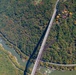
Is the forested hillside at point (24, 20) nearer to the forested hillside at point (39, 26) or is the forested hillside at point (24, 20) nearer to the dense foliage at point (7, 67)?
the forested hillside at point (39, 26)

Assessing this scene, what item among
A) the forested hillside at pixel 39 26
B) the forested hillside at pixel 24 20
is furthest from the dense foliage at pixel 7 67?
the forested hillside at pixel 24 20

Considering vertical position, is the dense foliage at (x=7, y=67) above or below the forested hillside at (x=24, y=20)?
below

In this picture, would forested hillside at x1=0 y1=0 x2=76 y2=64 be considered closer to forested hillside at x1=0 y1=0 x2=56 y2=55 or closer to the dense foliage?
forested hillside at x1=0 y1=0 x2=56 y2=55

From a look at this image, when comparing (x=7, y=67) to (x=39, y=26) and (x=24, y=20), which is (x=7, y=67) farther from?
(x=39, y=26)

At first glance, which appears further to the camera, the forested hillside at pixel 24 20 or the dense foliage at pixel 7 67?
the dense foliage at pixel 7 67

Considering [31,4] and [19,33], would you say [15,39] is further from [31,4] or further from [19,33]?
[31,4]

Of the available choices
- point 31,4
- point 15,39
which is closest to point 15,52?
point 15,39

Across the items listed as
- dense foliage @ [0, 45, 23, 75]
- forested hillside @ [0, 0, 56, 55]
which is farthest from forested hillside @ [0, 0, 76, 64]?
dense foliage @ [0, 45, 23, 75]

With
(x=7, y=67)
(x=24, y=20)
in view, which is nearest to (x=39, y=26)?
(x=24, y=20)

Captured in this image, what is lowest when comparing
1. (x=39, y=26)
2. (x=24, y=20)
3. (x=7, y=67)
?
(x=7, y=67)
